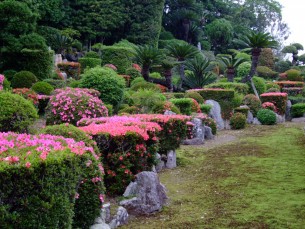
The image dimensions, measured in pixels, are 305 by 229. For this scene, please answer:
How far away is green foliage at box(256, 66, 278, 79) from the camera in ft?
125

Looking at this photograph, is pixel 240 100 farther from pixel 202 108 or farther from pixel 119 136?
pixel 119 136

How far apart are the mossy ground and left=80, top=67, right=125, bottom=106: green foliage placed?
327cm

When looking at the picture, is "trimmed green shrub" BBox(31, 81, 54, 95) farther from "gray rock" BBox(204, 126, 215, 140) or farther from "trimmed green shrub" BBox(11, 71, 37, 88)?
"gray rock" BBox(204, 126, 215, 140)

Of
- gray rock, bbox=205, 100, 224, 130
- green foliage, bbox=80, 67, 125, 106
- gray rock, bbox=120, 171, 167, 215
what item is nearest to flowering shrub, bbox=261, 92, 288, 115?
gray rock, bbox=205, 100, 224, 130

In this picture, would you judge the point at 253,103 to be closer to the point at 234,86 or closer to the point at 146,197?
the point at 234,86

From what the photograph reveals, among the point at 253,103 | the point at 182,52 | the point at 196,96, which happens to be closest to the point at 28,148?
the point at 196,96

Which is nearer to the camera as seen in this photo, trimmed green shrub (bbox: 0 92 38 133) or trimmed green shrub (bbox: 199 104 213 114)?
trimmed green shrub (bbox: 0 92 38 133)

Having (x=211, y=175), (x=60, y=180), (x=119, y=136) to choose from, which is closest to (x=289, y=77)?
(x=211, y=175)

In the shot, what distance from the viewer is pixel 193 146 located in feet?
42.2

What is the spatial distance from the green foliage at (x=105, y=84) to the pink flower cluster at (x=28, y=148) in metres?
8.74

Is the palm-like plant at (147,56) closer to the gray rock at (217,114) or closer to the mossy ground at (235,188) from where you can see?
the gray rock at (217,114)

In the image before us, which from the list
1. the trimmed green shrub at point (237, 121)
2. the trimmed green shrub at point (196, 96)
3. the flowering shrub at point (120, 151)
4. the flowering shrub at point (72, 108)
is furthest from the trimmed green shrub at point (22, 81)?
the flowering shrub at point (120, 151)

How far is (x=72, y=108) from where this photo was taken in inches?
395

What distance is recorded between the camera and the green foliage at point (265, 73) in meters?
38.2
